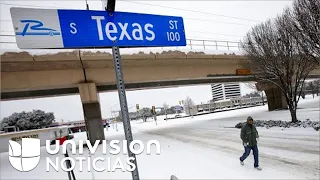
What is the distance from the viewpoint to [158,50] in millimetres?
21688

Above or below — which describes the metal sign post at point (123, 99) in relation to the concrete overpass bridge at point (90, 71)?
below

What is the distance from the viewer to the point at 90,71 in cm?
2033

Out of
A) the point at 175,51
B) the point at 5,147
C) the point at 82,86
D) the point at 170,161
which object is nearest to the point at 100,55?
the point at 82,86

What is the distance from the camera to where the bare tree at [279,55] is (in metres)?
17.2

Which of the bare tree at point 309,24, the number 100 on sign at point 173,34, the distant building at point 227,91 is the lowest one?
the distant building at point 227,91

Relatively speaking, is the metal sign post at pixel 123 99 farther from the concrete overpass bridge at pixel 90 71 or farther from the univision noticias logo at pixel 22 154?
the concrete overpass bridge at pixel 90 71

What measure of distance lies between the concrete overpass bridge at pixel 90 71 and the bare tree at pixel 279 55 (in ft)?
20.3

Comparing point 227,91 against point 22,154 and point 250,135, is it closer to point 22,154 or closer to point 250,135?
point 250,135

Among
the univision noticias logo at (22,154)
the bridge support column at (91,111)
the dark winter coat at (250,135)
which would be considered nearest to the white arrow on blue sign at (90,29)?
the univision noticias logo at (22,154)

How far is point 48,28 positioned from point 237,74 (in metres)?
27.4

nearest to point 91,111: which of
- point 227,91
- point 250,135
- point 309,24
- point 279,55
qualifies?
point 250,135

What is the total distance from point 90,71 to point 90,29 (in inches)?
738

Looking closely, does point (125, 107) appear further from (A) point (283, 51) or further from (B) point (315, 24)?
(A) point (283, 51)

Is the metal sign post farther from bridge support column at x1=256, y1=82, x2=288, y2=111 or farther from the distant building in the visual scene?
the distant building
